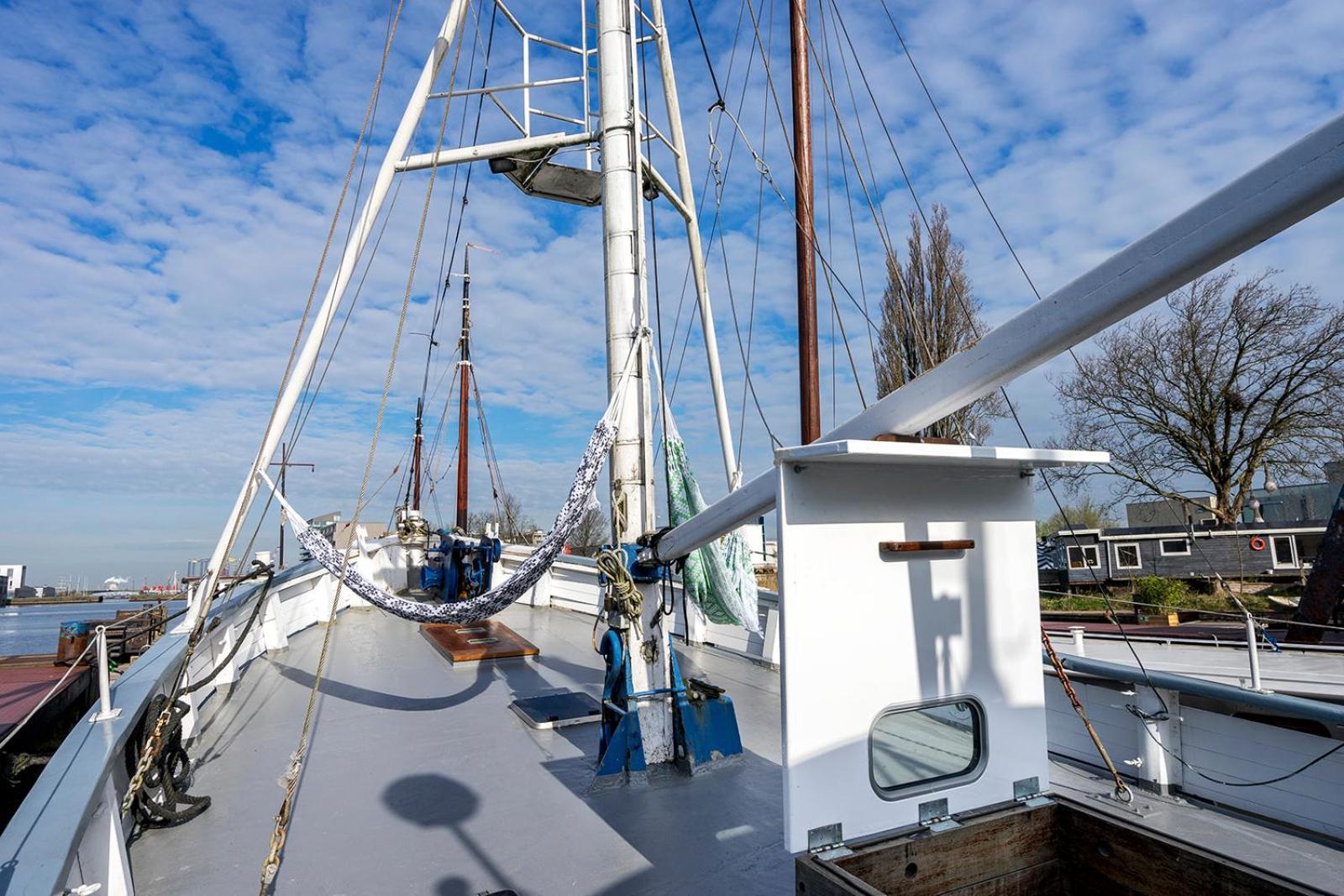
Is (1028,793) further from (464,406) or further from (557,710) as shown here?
(464,406)

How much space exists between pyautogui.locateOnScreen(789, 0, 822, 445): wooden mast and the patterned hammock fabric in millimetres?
3469

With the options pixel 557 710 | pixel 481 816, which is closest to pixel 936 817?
pixel 481 816

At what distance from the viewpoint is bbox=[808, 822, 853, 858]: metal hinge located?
7.85ft

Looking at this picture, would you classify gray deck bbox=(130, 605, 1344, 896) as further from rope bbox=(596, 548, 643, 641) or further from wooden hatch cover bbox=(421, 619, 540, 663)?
wooden hatch cover bbox=(421, 619, 540, 663)

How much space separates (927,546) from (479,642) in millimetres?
7303

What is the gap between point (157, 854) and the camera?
11.5 feet

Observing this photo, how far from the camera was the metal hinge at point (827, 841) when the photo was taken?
7.85ft

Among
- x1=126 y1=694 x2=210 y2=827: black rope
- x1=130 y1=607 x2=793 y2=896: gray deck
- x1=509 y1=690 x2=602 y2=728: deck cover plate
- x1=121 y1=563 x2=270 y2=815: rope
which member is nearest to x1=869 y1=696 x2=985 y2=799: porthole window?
x1=130 y1=607 x2=793 y2=896: gray deck

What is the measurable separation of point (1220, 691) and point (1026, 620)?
1.34 metres

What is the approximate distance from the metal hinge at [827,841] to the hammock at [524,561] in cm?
256

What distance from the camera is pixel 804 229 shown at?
26.2 feet

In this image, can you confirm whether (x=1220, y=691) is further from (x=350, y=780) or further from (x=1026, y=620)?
(x=350, y=780)

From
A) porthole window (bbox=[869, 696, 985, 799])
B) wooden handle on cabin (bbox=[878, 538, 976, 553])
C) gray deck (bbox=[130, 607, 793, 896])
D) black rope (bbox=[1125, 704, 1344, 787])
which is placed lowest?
gray deck (bbox=[130, 607, 793, 896])

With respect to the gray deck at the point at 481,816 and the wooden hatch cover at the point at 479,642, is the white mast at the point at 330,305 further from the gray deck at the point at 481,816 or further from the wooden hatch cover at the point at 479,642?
the wooden hatch cover at the point at 479,642
